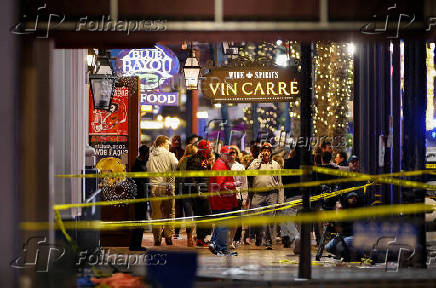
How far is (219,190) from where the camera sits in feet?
50.3

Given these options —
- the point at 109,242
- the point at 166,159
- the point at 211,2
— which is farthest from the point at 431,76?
the point at 211,2

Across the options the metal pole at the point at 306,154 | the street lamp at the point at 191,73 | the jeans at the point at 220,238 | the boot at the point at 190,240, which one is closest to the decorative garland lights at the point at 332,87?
the street lamp at the point at 191,73

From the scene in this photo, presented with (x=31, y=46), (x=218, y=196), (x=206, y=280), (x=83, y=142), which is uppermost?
(x=31, y=46)

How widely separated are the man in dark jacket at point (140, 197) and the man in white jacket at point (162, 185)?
0.84ft

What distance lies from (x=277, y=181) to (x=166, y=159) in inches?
88.2

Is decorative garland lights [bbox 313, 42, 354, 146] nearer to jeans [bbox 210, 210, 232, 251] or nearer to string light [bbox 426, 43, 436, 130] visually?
string light [bbox 426, 43, 436, 130]

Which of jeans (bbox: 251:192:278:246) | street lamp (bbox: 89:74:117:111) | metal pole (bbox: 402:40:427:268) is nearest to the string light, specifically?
jeans (bbox: 251:192:278:246)

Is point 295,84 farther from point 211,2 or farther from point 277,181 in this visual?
point 211,2

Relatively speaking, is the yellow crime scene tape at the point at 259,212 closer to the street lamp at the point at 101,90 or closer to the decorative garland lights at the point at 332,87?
the street lamp at the point at 101,90

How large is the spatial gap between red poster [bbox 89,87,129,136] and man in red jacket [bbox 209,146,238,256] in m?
2.06

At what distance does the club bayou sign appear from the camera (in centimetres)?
1611

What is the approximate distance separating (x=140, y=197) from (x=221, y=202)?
169 centimetres

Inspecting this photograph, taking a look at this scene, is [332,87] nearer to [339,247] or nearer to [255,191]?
[255,191]

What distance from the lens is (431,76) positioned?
66.4 feet
